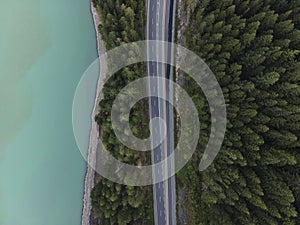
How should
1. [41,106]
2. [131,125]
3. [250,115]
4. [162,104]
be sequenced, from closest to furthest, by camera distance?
1. [250,115]
2. [131,125]
3. [162,104]
4. [41,106]

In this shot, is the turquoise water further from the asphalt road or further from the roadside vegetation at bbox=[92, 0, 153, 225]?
the asphalt road

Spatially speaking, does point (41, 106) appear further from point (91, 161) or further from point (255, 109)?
point (255, 109)

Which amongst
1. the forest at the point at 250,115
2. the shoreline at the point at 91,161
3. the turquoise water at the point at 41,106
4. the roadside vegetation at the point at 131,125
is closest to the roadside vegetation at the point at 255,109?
the forest at the point at 250,115

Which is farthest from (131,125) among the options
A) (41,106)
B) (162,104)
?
(41,106)

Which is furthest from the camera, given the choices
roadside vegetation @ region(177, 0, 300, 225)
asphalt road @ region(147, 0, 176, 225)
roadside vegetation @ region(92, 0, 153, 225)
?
asphalt road @ region(147, 0, 176, 225)

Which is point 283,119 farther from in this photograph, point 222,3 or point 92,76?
point 92,76

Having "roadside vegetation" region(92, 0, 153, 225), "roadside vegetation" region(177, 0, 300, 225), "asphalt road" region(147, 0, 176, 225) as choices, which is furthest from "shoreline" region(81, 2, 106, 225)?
"roadside vegetation" region(177, 0, 300, 225)

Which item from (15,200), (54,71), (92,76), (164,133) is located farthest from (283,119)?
(15,200)

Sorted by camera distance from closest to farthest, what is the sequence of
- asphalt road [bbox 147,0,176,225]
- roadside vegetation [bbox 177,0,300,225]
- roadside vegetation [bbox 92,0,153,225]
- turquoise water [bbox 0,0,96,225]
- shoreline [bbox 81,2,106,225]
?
roadside vegetation [bbox 177,0,300,225] < roadside vegetation [bbox 92,0,153,225] < asphalt road [bbox 147,0,176,225] < turquoise water [bbox 0,0,96,225] < shoreline [bbox 81,2,106,225]
